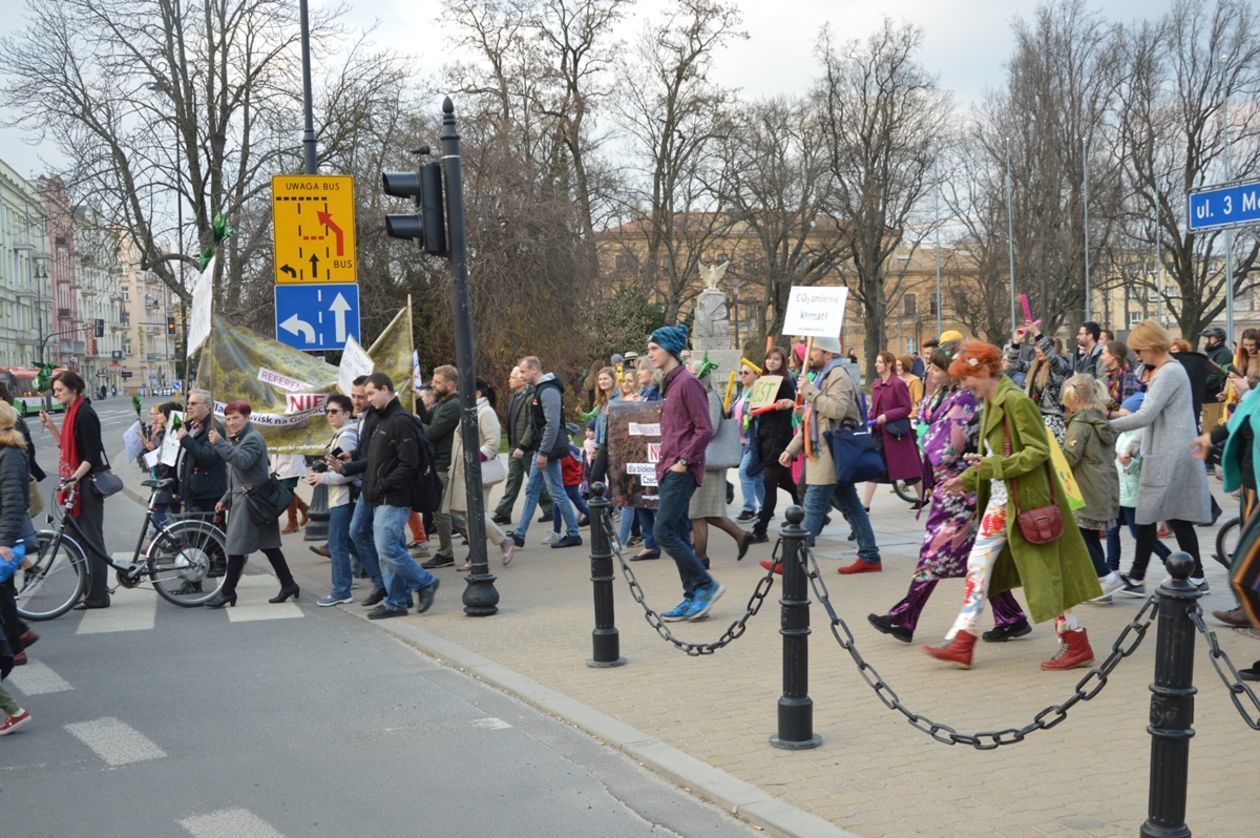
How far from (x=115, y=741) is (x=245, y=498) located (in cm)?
382

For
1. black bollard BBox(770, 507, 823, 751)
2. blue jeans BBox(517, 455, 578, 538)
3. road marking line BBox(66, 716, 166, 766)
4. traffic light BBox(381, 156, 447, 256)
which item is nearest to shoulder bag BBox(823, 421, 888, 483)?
blue jeans BBox(517, 455, 578, 538)

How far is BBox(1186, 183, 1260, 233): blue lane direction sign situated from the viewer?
26.2 ft

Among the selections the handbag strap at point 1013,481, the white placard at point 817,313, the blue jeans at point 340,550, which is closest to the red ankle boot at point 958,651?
the handbag strap at point 1013,481

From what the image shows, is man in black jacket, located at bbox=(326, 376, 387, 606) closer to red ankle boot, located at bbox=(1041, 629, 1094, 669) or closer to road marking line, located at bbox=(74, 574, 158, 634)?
road marking line, located at bbox=(74, 574, 158, 634)

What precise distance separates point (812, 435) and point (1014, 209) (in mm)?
45574

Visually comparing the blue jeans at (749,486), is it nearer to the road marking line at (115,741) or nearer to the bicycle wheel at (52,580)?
the bicycle wheel at (52,580)

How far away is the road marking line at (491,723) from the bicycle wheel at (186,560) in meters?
4.43

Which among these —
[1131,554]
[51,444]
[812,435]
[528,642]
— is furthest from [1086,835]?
[51,444]

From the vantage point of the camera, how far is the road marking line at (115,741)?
19.6ft

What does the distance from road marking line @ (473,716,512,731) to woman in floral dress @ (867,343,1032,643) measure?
245cm

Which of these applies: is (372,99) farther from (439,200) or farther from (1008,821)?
(1008,821)

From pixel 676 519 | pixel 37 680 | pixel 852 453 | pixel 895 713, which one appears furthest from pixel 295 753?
pixel 852 453

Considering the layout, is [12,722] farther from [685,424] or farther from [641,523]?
[641,523]

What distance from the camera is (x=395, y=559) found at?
925cm
